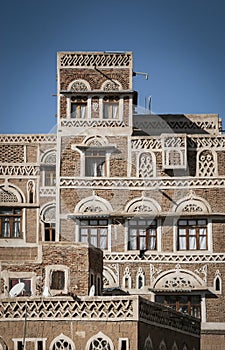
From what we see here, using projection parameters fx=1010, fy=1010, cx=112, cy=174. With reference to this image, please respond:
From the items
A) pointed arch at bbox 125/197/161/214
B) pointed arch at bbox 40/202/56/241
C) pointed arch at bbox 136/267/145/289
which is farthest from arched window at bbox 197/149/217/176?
pointed arch at bbox 40/202/56/241

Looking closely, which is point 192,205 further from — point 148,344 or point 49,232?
point 148,344

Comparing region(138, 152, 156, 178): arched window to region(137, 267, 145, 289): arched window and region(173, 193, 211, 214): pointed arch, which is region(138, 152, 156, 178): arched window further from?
region(137, 267, 145, 289): arched window

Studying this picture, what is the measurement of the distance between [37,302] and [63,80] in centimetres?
1922

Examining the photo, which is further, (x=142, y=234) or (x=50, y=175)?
(x=50, y=175)

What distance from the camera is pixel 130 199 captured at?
49.5m

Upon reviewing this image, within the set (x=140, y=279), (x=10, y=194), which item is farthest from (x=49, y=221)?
(x=140, y=279)

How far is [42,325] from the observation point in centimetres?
3366

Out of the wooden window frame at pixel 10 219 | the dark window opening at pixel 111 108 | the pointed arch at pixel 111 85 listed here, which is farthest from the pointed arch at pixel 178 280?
the pointed arch at pixel 111 85

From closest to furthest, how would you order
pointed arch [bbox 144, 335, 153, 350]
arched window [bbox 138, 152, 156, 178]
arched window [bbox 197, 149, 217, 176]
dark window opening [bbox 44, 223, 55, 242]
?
pointed arch [bbox 144, 335, 153, 350], arched window [bbox 197, 149, 217, 176], arched window [bbox 138, 152, 156, 178], dark window opening [bbox 44, 223, 55, 242]

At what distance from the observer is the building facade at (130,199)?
48344mm

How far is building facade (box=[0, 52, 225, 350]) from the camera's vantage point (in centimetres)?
4834

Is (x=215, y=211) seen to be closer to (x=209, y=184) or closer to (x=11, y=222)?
(x=209, y=184)

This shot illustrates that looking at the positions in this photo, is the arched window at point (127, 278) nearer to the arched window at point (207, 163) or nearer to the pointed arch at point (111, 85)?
the arched window at point (207, 163)

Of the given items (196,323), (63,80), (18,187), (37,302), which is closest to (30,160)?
(18,187)
